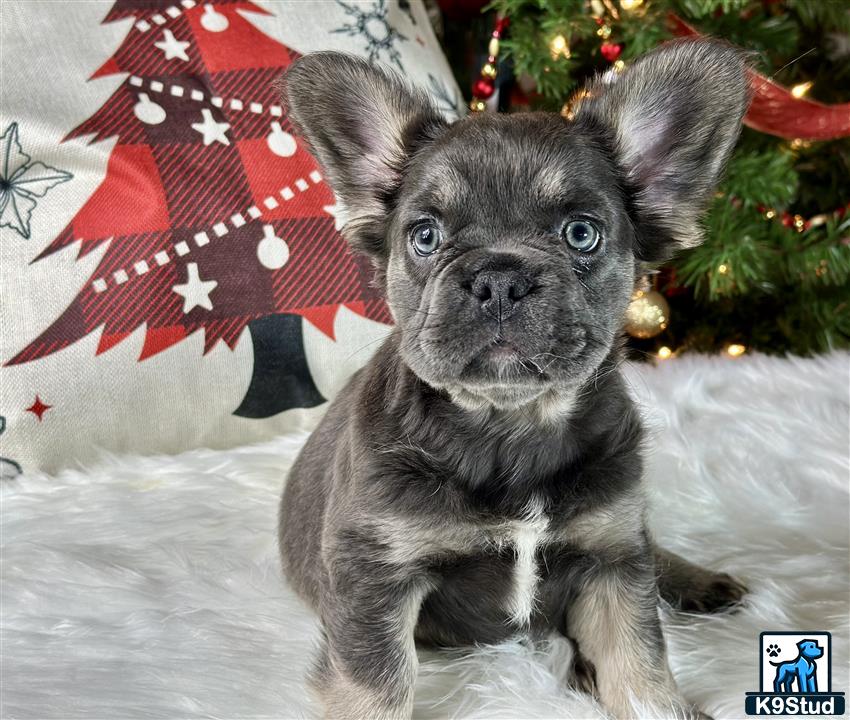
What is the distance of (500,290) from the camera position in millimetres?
1316

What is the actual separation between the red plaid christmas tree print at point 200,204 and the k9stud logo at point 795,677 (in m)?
1.43

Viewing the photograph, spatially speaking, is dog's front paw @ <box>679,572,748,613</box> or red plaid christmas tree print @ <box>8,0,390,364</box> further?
red plaid christmas tree print @ <box>8,0,390,364</box>

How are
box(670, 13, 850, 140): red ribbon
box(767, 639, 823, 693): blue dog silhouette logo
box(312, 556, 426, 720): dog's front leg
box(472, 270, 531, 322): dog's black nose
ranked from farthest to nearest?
box(670, 13, 850, 140): red ribbon
box(767, 639, 823, 693): blue dog silhouette logo
box(312, 556, 426, 720): dog's front leg
box(472, 270, 531, 322): dog's black nose

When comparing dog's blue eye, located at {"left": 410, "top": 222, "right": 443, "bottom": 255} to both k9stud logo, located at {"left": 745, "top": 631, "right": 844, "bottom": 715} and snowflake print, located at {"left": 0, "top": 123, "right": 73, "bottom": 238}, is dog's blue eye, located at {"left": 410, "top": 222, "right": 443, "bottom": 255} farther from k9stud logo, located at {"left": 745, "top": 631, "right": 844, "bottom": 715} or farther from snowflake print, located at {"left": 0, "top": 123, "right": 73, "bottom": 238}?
snowflake print, located at {"left": 0, "top": 123, "right": 73, "bottom": 238}

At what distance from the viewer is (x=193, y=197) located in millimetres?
2502

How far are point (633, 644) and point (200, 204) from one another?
1644mm

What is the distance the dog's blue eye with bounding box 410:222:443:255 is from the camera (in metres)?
1.50

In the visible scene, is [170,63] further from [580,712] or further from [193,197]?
[580,712]

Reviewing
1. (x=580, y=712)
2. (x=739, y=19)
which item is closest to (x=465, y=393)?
(x=580, y=712)

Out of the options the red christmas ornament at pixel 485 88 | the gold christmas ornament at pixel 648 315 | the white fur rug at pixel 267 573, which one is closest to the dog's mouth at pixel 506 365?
the white fur rug at pixel 267 573

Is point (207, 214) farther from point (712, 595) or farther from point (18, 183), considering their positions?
point (712, 595)

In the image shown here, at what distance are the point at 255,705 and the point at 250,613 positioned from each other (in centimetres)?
30

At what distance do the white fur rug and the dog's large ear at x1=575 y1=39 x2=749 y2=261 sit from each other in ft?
2.53

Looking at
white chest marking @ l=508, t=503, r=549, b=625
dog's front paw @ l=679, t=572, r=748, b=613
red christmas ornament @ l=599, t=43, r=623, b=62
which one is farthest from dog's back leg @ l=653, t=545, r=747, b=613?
red christmas ornament @ l=599, t=43, r=623, b=62
